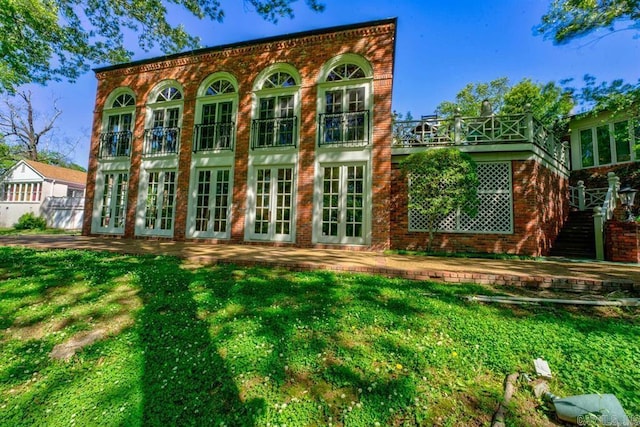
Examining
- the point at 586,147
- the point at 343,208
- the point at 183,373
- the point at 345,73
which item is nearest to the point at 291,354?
the point at 183,373

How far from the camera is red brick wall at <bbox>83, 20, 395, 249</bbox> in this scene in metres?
7.96

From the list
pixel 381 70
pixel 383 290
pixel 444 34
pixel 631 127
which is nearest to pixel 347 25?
pixel 381 70

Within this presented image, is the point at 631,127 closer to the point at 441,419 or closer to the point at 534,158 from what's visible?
the point at 534,158

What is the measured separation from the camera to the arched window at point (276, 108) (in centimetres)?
885

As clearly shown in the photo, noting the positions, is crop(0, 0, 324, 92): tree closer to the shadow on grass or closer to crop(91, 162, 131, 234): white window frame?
crop(91, 162, 131, 234): white window frame

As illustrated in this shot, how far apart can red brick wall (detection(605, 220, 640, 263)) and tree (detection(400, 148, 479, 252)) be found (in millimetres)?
3176

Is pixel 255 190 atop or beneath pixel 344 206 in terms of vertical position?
atop

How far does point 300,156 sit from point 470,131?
17.6 feet

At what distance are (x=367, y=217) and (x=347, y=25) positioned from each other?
5.78 meters

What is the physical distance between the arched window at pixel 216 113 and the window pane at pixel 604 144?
15.8 m

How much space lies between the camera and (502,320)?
3.21m

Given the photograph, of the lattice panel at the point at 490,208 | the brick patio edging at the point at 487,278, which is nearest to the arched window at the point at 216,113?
the brick patio edging at the point at 487,278

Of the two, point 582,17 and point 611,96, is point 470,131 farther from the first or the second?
point 611,96

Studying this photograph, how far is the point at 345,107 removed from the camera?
27.6 feet
